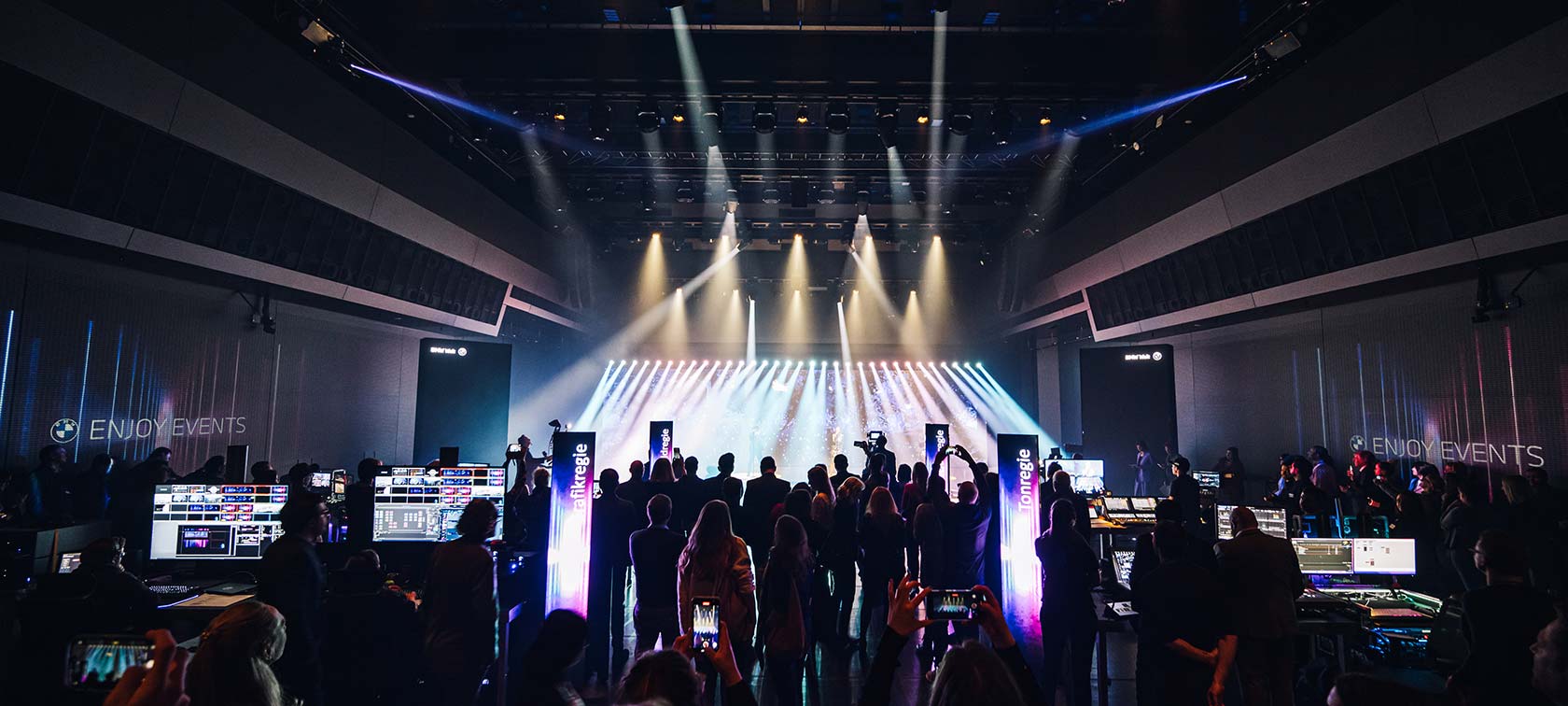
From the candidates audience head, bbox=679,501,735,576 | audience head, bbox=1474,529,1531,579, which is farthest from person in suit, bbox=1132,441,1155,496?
audience head, bbox=679,501,735,576

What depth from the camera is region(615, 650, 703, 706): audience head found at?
202cm

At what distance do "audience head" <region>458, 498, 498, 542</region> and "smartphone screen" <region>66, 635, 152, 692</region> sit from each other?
140cm

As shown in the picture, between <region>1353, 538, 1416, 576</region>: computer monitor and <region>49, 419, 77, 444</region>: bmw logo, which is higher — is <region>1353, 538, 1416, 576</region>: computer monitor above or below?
below

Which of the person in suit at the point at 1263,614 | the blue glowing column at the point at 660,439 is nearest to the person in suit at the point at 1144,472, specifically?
the blue glowing column at the point at 660,439

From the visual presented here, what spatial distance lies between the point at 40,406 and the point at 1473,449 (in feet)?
52.6

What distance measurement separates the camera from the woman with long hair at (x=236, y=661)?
2.63 meters

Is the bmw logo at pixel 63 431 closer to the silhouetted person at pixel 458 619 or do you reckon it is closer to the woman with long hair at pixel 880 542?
the silhouetted person at pixel 458 619

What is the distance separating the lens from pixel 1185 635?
3.89m

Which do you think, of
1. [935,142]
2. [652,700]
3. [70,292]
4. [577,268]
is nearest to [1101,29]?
[935,142]

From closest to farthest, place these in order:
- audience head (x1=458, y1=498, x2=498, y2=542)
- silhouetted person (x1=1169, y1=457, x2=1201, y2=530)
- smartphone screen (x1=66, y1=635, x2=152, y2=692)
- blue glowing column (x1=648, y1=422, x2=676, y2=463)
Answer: smartphone screen (x1=66, y1=635, x2=152, y2=692) → audience head (x1=458, y1=498, x2=498, y2=542) → silhouetted person (x1=1169, y1=457, x2=1201, y2=530) → blue glowing column (x1=648, y1=422, x2=676, y2=463)

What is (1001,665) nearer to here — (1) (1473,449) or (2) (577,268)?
(1) (1473,449)

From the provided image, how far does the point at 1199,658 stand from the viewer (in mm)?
3795

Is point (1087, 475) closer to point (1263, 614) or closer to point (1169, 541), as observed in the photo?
point (1263, 614)

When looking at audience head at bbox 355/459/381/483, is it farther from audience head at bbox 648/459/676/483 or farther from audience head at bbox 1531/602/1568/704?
audience head at bbox 1531/602/1568/704
